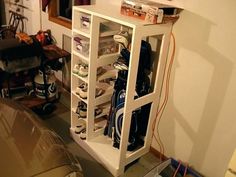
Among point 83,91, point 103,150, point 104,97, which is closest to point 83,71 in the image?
point 83,91

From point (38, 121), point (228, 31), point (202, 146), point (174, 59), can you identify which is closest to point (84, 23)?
point (174, 59)

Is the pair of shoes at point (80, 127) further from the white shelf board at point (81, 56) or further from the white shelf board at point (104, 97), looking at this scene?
the white shelf board at point (81, 56)

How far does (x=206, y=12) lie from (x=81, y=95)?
1.14 m

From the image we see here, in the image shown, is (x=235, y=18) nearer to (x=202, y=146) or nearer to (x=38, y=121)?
(x=202, y=146)

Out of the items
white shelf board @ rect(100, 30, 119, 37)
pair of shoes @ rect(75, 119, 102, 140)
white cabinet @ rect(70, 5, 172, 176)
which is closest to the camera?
white cabinet @ rect(70, 5, 172, 176)

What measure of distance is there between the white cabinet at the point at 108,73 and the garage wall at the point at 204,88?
135mm

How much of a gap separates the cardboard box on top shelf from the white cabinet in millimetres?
42

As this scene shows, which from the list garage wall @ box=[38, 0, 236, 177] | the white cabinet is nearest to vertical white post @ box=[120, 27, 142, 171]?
the white cabinet

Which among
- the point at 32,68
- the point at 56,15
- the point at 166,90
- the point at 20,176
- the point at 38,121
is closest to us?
the point at 20,176

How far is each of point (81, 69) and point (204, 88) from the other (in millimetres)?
950

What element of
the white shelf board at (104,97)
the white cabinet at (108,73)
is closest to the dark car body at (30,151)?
the white cabinet at (108,73)

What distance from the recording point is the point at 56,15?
2902 millimetres

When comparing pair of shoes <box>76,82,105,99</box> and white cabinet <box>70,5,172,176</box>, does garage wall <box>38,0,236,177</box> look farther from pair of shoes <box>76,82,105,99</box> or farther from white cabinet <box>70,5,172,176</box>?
pair of shoes <box>76,82,105,99</box>

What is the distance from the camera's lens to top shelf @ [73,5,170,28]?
1499 mm
